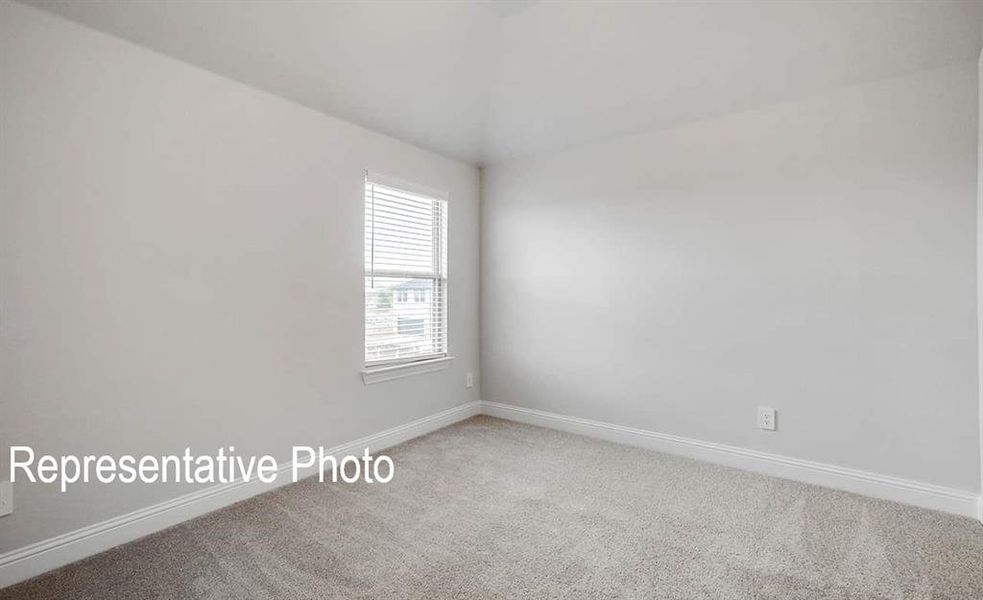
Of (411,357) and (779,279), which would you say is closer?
(779,279)

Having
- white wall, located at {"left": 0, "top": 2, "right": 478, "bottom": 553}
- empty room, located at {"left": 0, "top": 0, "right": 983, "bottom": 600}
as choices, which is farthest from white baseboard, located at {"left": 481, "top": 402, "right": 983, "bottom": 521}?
white wall, located at {"left": 0, "top": 2, "right": 478, "bottom": 553}

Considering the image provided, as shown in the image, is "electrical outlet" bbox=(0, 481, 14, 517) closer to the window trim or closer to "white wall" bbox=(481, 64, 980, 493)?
the window trim

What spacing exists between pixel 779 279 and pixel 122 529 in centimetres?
351

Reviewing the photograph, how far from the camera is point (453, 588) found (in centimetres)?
169

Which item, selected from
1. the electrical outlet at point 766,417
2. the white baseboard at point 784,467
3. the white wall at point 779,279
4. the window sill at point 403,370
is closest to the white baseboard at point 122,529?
the window sill at point 403,370

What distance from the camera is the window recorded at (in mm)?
3127

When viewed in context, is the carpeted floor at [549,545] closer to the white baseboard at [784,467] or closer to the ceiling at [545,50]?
the white baseboard at [784,467]

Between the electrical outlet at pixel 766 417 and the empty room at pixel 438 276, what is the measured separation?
0.5 inches

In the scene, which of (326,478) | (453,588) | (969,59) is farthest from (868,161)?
(326,478)

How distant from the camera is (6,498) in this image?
1.72m

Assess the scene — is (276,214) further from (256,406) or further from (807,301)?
(807,301)

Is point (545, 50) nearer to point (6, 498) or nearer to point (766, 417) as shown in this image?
point (766, 417)

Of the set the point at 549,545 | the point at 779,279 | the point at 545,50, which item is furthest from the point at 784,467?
the point at 545,50

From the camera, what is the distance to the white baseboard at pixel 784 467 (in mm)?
2287
